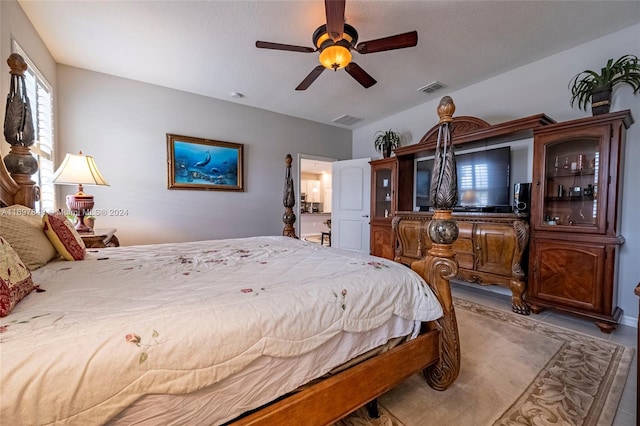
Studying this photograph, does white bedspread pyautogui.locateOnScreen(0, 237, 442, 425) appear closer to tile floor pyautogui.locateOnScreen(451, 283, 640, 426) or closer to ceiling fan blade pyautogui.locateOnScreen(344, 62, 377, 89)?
→ tile floor pyautogui.locateOnScreen(451, 283, 640, 426)

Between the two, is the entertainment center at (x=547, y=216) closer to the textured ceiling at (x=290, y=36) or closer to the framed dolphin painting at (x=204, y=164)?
the textured ceiling at (x=290, y=36)

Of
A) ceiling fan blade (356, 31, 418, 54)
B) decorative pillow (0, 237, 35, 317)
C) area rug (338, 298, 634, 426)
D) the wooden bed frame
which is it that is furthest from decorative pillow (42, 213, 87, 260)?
ceiling fan blade (356, 31, 418, 54)

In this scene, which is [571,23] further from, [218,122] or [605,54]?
[218,122]

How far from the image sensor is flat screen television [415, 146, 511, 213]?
302 centimetres

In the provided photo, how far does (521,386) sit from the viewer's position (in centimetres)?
157

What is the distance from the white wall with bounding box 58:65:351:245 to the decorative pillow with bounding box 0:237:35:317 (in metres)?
2.82

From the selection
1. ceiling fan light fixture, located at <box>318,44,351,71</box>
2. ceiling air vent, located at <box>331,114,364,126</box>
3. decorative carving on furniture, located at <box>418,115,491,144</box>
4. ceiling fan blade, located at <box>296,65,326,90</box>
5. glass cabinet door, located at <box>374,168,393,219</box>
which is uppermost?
ceiling air vent, located at <box>331,114,364,126</box>

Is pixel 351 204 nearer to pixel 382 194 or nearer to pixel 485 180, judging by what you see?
pixel 382 194

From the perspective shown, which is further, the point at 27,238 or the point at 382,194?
the point at 382,194

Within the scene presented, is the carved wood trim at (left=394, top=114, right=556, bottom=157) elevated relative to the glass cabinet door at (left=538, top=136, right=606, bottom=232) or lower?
elevated

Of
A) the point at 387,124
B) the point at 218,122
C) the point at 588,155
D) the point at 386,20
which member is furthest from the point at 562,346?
the point at 218,122

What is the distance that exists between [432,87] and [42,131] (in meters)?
4.59

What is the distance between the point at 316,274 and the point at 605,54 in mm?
3585

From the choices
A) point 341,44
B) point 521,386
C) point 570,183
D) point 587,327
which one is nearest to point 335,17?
point 341,44
